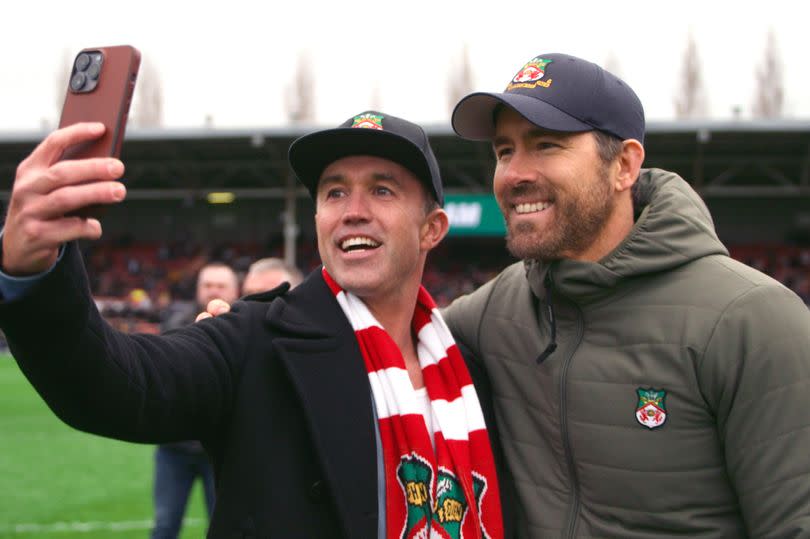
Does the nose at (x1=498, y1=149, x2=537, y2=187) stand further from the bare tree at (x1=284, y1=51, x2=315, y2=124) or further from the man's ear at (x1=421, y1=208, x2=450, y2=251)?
the bare tree at (x1=284, y1=51, x2=315, y2=124)

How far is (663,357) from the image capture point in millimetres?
2125

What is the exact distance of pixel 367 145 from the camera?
2.43m

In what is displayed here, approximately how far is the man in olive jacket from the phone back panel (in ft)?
3.88

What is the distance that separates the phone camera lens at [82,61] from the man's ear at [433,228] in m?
1.37

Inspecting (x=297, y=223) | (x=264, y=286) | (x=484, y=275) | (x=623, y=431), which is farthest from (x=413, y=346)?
(x=297, y=223)

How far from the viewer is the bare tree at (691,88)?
3092cm

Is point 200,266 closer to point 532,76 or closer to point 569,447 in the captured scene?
point 532,76

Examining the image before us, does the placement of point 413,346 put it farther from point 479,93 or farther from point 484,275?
point 484,275

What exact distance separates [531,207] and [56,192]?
1439 millimetres

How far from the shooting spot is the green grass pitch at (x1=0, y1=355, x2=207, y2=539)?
20.6 ft

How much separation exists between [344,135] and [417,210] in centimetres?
36

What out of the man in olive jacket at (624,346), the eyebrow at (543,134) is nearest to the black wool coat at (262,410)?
the man in olive jacket at (624,346)

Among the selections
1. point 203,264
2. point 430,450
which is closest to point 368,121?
point 430,450

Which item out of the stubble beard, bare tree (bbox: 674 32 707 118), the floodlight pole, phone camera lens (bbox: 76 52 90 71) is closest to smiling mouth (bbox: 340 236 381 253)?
the stubble beard
